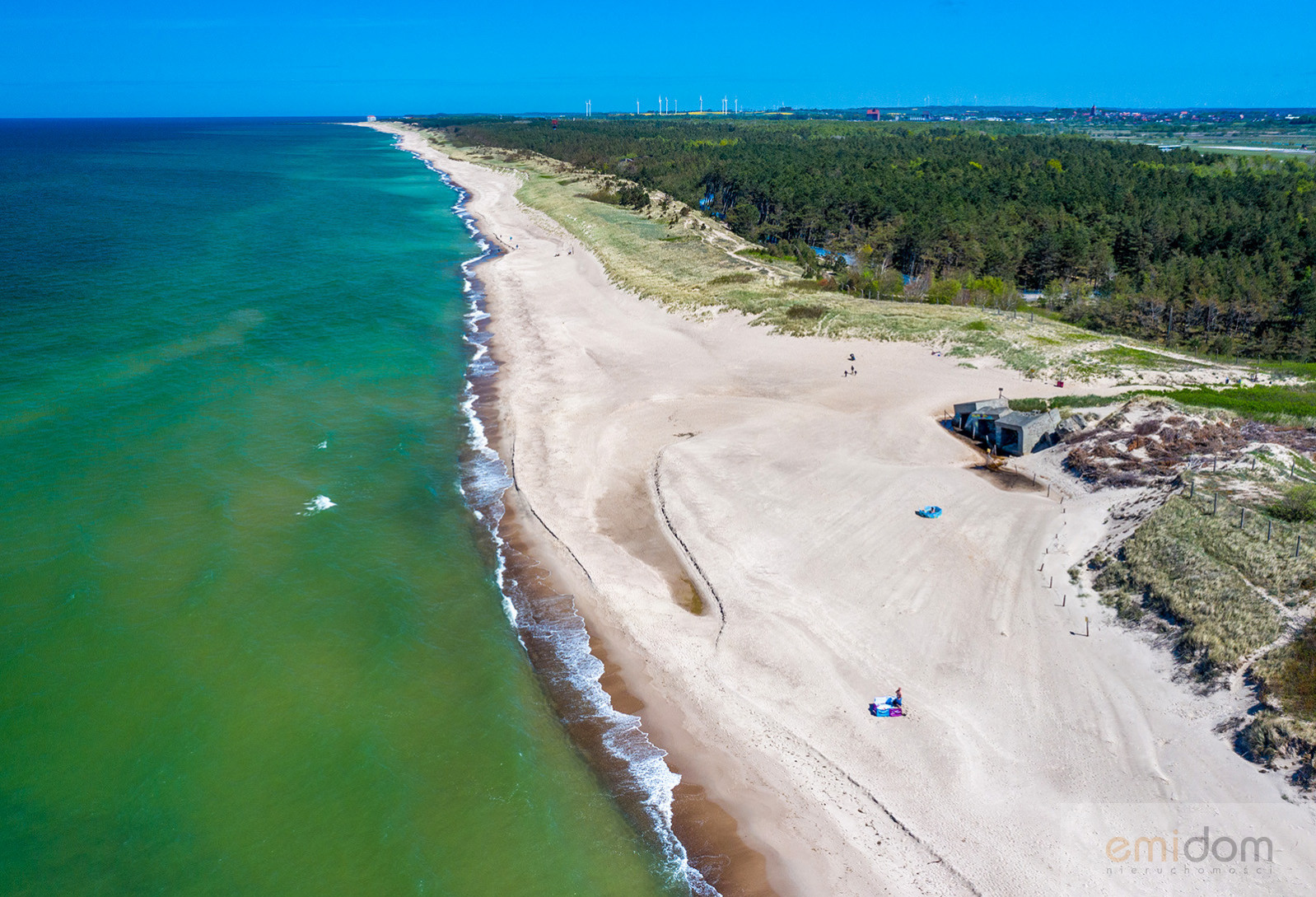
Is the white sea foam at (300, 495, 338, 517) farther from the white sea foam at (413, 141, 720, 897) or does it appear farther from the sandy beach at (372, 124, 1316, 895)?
the sandy beach at (372, 124, 1316, 895)

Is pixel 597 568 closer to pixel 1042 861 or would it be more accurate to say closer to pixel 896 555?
pixel 896 555

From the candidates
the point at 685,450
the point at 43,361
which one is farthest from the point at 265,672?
the point at 43,361

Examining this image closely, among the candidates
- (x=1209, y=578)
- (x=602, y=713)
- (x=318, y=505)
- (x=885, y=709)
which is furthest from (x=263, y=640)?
(x=1209, y=578)

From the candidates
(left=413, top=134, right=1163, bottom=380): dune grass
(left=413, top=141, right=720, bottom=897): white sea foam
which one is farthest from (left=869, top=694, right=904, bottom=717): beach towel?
(left=413, top=134, right=1163, bottom=380): dune grass

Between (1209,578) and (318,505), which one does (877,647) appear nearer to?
(1209,578)

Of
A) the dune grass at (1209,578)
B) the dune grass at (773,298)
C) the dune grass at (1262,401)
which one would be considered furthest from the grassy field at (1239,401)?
the dune grass at (1209,578)

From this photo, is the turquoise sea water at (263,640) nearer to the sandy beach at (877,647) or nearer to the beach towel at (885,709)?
the sandy beach at (877,647)
